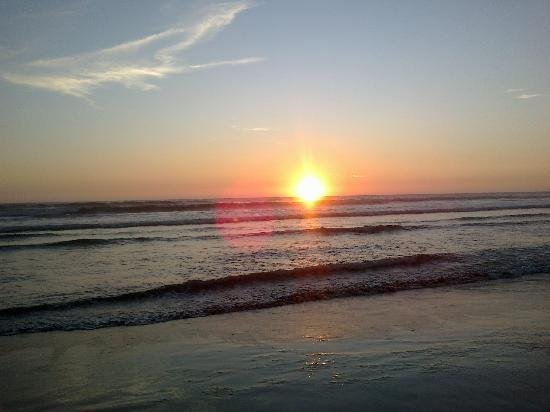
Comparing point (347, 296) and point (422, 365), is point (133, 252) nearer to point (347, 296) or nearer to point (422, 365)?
point (347, 296)

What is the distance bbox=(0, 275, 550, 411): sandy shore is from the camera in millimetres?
5285

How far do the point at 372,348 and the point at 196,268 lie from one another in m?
8.72

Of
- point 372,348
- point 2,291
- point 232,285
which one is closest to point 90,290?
point 2,291

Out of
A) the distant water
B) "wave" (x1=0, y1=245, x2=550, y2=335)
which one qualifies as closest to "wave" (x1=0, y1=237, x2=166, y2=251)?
the distant water

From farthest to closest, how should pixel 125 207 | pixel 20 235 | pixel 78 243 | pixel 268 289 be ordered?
pixel 125 207 < pixel 20 235 < pixel 78 243 < pixel 268 289

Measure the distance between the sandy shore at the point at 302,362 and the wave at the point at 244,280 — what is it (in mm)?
1904

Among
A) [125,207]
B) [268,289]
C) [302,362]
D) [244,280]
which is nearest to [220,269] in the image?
[244,280]

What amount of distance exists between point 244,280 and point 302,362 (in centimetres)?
642

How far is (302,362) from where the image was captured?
21.0 ft

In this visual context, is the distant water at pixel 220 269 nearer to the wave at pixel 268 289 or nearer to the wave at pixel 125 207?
the wave at pixel 268 289

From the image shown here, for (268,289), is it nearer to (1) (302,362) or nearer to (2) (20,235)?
(1) (302,362)

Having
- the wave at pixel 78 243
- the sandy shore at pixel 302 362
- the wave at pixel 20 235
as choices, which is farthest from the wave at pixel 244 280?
the wave at pixel 20 235

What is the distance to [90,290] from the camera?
11.6m

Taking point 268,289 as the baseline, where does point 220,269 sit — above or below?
above
